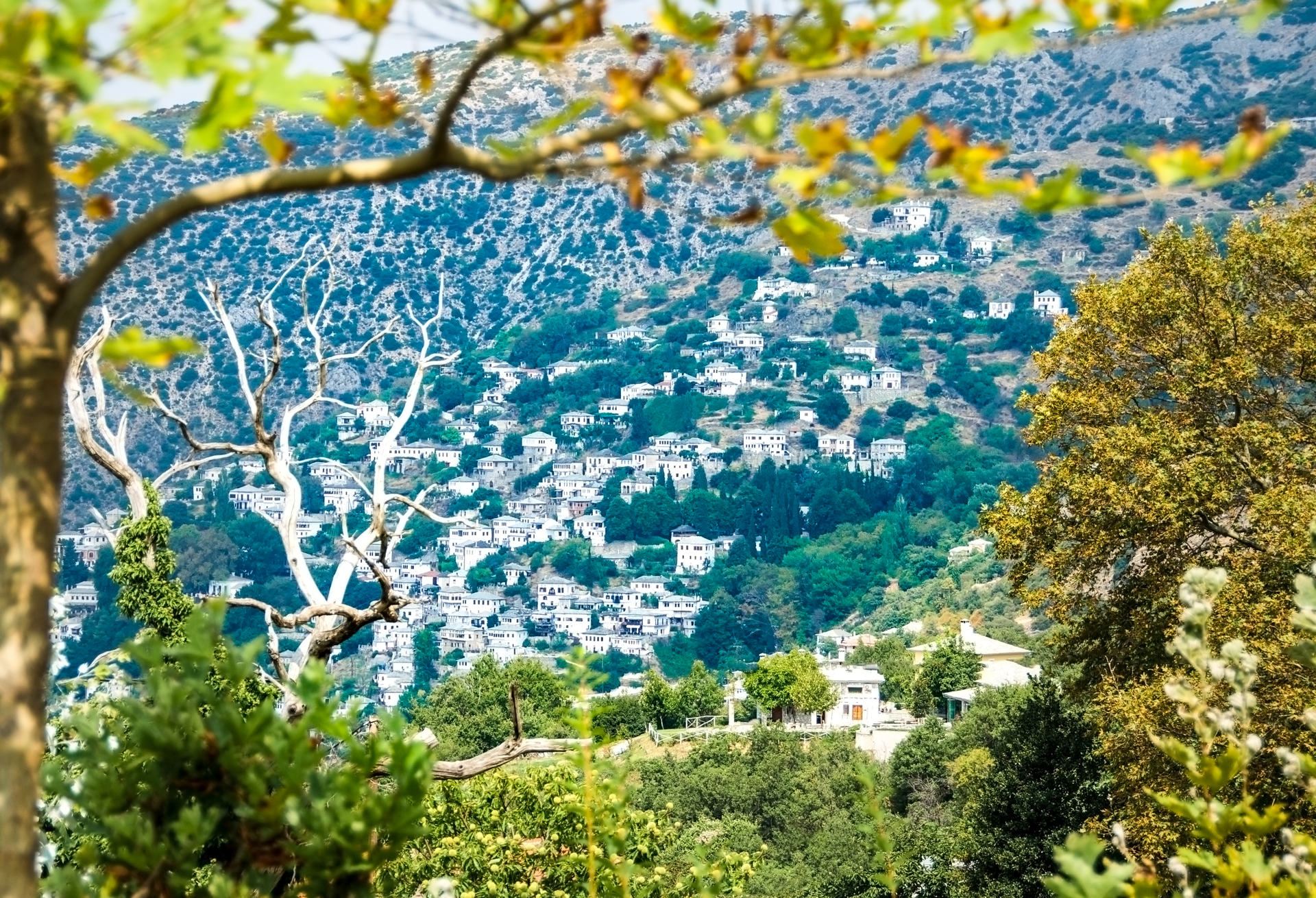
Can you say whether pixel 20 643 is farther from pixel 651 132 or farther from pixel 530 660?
pixel 530 660

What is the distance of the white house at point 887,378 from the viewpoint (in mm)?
101125

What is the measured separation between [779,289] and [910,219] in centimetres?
1995

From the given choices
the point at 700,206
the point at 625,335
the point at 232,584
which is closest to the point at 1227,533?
the point at 232,584

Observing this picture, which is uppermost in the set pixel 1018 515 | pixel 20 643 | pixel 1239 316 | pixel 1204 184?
pixel 1204 184

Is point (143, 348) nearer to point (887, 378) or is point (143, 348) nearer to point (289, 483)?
point (289, 483)

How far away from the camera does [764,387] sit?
340 ft

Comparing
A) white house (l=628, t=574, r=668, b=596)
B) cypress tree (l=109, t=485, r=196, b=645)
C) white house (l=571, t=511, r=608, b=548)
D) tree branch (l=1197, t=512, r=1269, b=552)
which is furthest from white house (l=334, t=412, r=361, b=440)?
cypress tree (l=109, t=485, r=196, b=645)

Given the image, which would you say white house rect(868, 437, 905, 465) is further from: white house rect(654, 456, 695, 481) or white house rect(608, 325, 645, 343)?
white house rect(608, 325, 645, 343)

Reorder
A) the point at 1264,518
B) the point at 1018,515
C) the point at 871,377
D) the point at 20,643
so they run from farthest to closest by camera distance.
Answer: the point at 871,377 < the point at 1018,515 < the point at 1264,518 < the point at 20,643

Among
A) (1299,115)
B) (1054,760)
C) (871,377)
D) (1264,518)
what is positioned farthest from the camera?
(1299,115)

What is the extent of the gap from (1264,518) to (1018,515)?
1.78 m

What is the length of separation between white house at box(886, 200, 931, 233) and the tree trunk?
129937 millimetres

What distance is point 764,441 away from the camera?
9675 centimetres

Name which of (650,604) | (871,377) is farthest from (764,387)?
(650,604)
